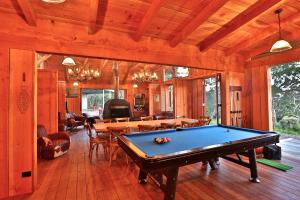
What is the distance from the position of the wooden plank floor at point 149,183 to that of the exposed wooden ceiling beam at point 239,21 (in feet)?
9.83

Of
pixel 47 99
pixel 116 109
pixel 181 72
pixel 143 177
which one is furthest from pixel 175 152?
Result: pixel 116 109

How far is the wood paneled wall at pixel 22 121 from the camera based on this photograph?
2.63 m

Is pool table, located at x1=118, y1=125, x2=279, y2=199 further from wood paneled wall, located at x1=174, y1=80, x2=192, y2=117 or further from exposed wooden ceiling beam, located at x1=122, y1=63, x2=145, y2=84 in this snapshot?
exposed wooden ceiling beam, located at x1=122, y1=63, x2=145, y2=84

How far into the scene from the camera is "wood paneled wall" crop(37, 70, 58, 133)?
4927 millimetres

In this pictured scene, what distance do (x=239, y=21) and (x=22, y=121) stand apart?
4.51m

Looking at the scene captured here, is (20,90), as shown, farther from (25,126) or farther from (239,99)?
(239,99)

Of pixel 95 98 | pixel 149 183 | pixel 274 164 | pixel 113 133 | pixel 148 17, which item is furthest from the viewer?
pixel 95 98

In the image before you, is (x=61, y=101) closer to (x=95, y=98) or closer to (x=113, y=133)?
(x=113, y=133)

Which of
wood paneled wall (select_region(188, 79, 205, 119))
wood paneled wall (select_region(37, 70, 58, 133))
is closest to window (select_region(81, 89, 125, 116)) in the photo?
wood paneled wall (select_region(188, 79, 205, 119))

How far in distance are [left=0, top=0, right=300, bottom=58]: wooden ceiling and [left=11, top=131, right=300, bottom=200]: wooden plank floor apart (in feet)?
9.36

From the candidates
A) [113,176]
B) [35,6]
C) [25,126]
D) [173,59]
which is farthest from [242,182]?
[35,6]

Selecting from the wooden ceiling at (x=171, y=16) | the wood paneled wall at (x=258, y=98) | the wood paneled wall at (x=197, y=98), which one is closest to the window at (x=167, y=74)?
the wood paneled wall at (x=197, y=98)

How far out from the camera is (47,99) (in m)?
4.97

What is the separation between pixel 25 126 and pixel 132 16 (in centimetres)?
268
